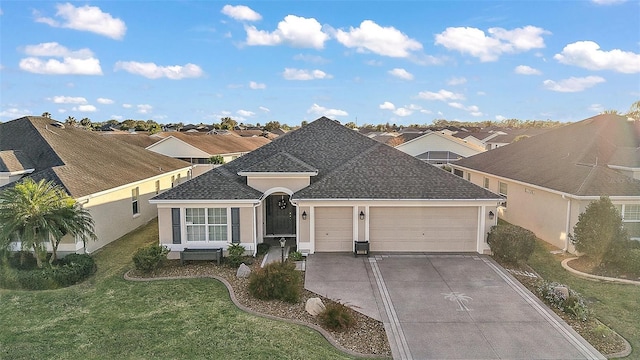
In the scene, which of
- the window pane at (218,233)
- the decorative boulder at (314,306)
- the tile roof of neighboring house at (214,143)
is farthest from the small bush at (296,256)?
the tile roof of neighboring house at (214,143)

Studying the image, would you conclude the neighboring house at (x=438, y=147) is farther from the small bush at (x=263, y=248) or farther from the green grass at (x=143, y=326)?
the green grass at (x=143, y=326)

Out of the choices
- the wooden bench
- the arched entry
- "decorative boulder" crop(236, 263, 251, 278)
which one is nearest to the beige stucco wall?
the arched entry

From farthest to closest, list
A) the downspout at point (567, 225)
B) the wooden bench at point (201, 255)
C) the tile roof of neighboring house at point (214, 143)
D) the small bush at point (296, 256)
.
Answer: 1. the tile roof of neighboring house at point (214, 143)
2. the downspout at point (567, 225)
3. the small bush at point (296, 256)
4. the wooden bench at point (201, 255)

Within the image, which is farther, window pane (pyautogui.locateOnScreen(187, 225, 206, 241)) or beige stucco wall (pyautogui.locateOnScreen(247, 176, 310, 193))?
beige stucco wall (pyautogui.locateOnScreen(247, 176, 310, 193))

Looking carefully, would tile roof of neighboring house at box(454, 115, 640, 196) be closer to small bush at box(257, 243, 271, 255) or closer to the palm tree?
small bush at box(257, 243, 271, 255)

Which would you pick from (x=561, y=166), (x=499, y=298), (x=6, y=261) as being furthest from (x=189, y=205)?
(x=561, y=166)

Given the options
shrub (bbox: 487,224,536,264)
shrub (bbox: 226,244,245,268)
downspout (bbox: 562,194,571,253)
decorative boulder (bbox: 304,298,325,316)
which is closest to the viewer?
decorative boulder (bbox: 304,298,325,316)

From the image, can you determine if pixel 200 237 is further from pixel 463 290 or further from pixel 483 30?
pixel 483 30
